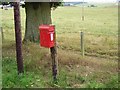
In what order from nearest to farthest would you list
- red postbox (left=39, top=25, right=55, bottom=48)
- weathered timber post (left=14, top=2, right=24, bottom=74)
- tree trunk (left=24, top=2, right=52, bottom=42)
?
red postbox (left=39, top=25, right=55, bottom=48), weathered timber post (left=14, top=2, right=24, bottom=74), tree trunk (left=24, top=2, right=52, bottom=42)

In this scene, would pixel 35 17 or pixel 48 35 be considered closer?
pixel 48 35

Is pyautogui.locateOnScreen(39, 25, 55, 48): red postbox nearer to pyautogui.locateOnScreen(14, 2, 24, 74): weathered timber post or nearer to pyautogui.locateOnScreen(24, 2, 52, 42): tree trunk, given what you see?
pyautogui.locateOnScreen(14, 2, 24, 74): weathered timber post

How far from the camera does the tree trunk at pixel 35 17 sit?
9.99 metres

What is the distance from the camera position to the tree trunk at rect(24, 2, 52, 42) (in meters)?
9.99

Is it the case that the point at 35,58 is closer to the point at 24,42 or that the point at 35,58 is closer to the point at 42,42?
the point at 42,42

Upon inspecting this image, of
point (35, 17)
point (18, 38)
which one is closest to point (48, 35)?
point (18, 38)

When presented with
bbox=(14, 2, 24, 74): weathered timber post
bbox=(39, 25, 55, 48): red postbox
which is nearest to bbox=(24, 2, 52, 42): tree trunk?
bbox=(14, 2, 24, 74): weathered timber post

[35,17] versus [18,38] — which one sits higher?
[35,17]

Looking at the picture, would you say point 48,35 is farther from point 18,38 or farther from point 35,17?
point 35,17

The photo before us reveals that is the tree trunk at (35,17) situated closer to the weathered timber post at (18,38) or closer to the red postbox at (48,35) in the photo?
the weathered timber post at (18,38)

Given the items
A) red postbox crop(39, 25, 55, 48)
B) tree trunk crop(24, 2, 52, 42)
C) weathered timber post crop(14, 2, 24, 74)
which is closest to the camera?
red postbox crop(39, 25, 55, 48)

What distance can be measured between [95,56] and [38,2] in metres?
2.88

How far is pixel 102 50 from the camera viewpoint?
33.0 ft

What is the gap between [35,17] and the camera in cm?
1010
